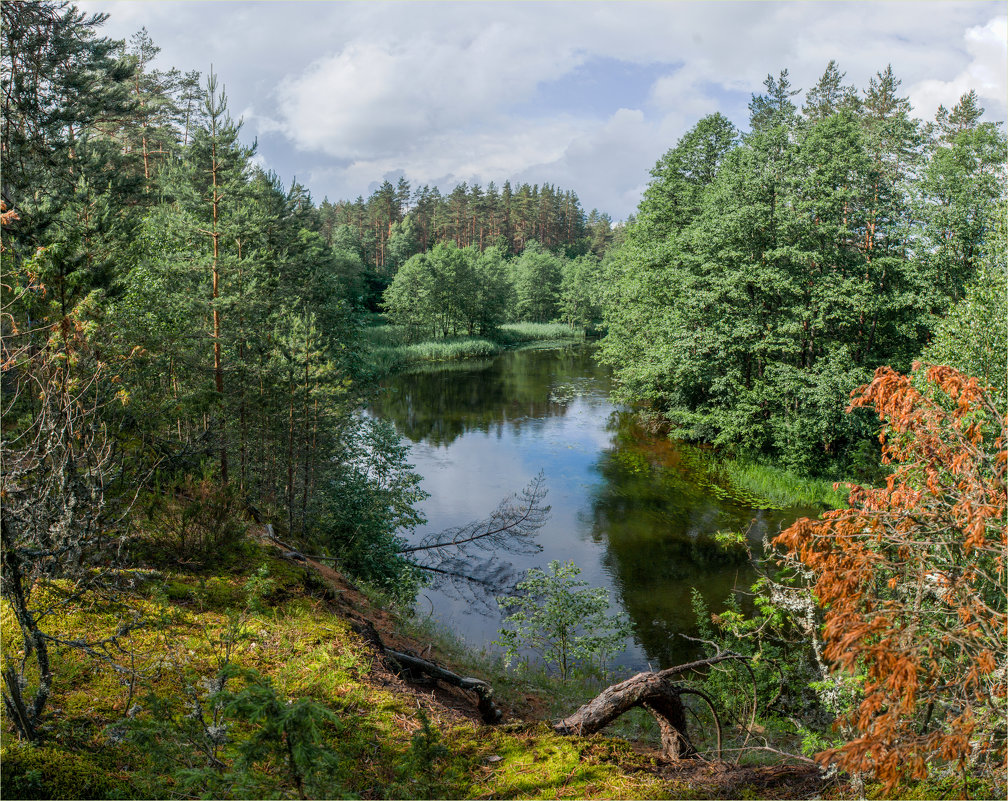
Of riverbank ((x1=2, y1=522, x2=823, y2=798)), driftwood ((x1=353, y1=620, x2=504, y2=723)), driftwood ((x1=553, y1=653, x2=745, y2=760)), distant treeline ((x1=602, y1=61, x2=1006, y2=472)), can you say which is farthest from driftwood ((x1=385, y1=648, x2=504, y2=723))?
distant treeline ((x1=602, y1=61, x2=1006, y2=472))

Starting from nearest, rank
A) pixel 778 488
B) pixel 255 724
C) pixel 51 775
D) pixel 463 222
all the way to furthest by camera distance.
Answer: pixel 51 775 < pixel 255 724 < pixel 778 488 < pixel 463 222

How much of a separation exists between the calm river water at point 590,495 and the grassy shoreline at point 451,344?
8.73 meters

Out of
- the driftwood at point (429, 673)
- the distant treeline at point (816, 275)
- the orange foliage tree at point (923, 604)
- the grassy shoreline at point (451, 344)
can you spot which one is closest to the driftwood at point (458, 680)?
the driftwood at point (429, 673)

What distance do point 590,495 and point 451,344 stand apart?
33087 millimetres

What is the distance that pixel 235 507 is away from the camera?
7.30 metres

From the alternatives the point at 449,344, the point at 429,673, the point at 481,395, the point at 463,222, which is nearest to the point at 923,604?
the point at 429,673

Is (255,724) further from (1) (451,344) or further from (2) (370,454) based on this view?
(1) (451,344)

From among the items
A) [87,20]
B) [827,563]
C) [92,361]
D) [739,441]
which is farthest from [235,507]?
[739,441]

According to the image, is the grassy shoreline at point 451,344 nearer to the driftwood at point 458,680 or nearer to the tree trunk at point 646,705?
the driftwood at point 458,680

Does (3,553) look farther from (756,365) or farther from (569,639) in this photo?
(756,365)

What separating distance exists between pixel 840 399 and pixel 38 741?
65.6ft

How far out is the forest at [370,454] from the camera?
3.23 meters

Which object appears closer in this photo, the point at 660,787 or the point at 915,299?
the point at 660,787

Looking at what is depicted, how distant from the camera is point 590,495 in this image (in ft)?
61.6
